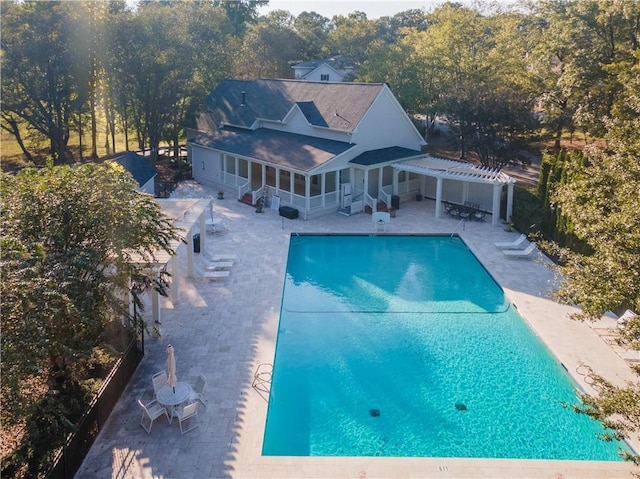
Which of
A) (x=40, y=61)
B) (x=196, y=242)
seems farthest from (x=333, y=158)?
(x=40, y=61)

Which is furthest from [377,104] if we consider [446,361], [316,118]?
[446,361]

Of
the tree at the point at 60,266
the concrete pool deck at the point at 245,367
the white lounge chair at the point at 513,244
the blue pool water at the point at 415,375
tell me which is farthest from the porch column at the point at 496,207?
the tree at the point at 60,266

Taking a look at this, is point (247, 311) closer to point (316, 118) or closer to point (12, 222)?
point (12, 222)

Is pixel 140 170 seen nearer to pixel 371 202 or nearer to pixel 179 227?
pixel 179 227

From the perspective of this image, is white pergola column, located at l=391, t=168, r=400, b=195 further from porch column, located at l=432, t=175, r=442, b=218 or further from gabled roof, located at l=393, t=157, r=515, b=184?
porch column, located at l=432, t=175, r=442, b=218

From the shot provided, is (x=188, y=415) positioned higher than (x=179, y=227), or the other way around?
(x=179, y=227)
